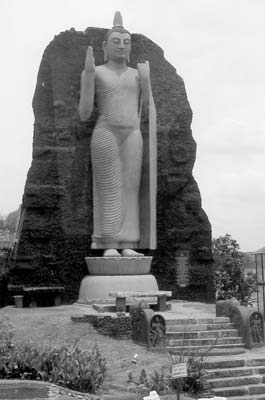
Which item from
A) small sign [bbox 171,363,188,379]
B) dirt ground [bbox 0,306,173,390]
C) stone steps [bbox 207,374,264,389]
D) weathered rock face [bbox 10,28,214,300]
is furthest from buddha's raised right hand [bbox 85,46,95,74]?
small sign [bbox 171,363,188,379]

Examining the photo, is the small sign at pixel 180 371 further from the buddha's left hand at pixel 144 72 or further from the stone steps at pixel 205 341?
the buddha's left hand at pixel 144 72

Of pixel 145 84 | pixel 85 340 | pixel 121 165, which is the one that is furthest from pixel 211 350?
pixel 145 84

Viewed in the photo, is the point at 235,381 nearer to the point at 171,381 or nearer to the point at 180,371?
the point at 171,381

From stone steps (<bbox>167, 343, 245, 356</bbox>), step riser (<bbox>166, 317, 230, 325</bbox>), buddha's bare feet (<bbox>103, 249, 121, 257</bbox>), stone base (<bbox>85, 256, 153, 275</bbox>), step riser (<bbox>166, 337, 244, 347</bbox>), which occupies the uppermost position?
buddha's bare feet (<bbox>103, 249, 121, 257</bbox>)

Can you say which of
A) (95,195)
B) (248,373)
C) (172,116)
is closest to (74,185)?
(95,195)

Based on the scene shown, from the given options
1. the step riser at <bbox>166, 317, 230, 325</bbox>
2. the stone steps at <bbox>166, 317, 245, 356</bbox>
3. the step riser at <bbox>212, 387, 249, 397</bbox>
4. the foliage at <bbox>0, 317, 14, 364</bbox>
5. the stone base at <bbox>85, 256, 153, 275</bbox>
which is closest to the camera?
the foliage at <bbox>0, 317, 14, 364</bbox>

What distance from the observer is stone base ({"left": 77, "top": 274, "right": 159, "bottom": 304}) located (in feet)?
44.0

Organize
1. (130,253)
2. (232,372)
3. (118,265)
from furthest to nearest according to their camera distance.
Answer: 1. (130,253)
2. (118,265)
3. (232,372)

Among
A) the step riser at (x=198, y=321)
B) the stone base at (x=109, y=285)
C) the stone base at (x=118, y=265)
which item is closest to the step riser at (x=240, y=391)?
the step riser at (x=198, y=321)

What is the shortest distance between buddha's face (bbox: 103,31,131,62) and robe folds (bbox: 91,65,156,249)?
1.08 ft

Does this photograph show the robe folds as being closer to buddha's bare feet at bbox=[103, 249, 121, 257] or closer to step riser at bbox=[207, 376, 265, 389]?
buddha's bare feet at bbox=[103, 249, 121, 257]

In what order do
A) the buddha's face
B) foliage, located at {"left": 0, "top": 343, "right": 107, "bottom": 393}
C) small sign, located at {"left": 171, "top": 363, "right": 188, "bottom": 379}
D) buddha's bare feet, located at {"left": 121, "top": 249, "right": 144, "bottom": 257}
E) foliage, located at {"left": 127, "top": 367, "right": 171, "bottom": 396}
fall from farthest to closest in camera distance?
the buddha's face < buddha's bare feet, located at {"left": 121, "top": 249, "right": 144, "bottom": 257} < foliage, located at {"left": 127, "top": 367, "right": 171, "bottom": 396} < foliage, located at {"left": 0, "top": 343, "right": 107, "bottom": 393} < small sign, located at {"left": 171, "top": 363, "right": 188, "bottom": 379}

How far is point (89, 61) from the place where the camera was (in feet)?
46.0

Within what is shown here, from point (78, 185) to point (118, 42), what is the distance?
3.09 m
